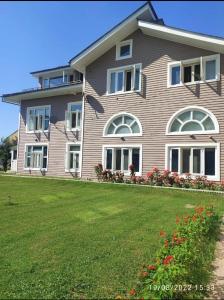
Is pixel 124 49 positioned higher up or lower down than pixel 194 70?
higher up

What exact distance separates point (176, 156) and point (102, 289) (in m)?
13.6

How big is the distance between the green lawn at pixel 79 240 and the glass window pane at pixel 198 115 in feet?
16.8

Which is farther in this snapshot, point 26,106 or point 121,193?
point 26,106

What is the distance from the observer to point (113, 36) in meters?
20.0

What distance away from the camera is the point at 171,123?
59.1 feet

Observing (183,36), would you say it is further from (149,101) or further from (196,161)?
(196,161)

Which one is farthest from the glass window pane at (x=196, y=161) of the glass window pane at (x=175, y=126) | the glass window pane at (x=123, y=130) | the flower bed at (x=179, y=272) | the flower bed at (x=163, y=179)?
the flower bed at (x=179, y=272)

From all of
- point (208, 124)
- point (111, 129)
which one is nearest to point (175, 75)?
point (208, 124)

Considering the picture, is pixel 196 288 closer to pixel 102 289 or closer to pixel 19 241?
pixel 102 289

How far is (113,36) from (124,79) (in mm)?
2703

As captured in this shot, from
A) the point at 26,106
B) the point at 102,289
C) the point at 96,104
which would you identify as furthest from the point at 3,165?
the point at 102,289

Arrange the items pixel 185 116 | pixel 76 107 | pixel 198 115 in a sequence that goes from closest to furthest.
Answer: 1. pixel 198 115
2. pixel 185 116
3. pixel 76 107

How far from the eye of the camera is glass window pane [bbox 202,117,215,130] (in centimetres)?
1670

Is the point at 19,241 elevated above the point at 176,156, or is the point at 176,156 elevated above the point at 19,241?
the point at 176,156
